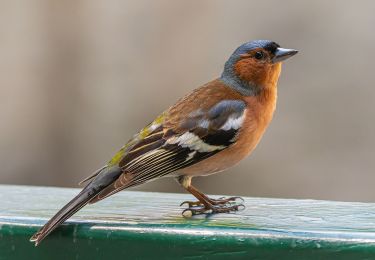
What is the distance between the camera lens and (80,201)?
394 cm

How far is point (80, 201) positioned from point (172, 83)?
5.96 meters

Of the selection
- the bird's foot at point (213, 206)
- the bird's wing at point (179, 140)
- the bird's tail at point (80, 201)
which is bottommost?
the bird's foot at point (213, 206)

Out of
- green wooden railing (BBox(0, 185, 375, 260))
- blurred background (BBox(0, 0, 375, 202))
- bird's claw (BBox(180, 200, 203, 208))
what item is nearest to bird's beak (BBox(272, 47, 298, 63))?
bird's claw (BBox(180, 200, 203, 208))

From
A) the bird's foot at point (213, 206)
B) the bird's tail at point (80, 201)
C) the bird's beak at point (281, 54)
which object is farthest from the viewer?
the bird's beak at point (281, 54)

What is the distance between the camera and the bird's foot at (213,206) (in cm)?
418

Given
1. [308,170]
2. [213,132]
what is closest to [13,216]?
[213,132]

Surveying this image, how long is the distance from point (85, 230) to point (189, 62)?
626 centimetres

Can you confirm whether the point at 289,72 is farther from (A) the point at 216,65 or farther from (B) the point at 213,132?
(B) the point at 213,132

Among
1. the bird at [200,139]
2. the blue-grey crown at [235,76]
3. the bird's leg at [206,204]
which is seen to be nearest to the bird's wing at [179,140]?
the bird at [200,139]

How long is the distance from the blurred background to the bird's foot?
4.46 meters

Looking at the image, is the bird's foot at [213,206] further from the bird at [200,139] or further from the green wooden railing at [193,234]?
the green wooden railing at [193,234]

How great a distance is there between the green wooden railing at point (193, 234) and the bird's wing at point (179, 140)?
15.6 inches

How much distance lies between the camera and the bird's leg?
13.9 ft

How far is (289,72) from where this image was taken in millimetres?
9289
